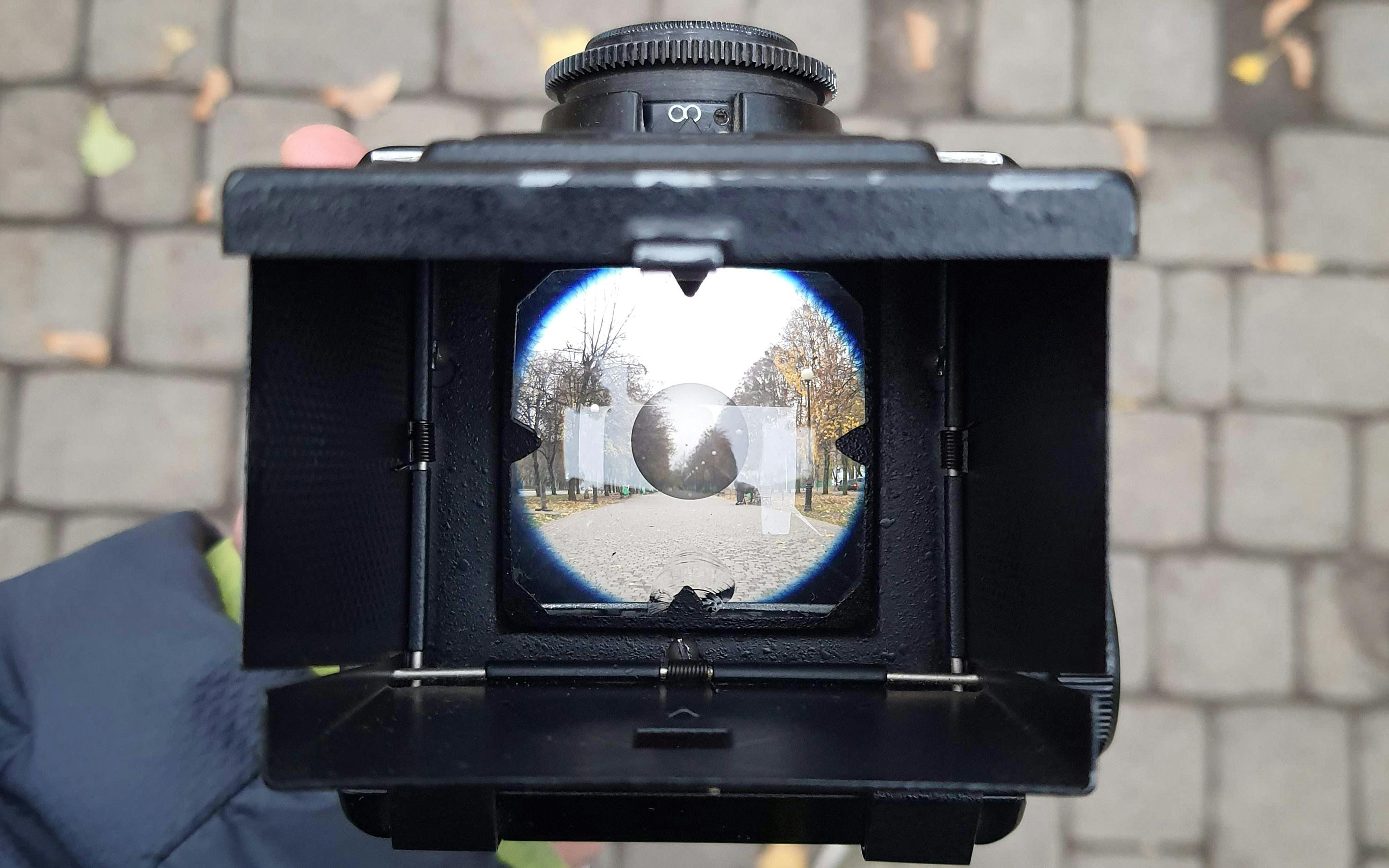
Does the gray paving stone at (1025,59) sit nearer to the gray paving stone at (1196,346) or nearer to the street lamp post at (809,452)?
the gray paving stone at (1196,346)

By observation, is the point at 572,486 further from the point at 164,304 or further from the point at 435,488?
the point at 164,304

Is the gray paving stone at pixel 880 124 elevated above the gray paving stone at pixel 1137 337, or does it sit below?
above

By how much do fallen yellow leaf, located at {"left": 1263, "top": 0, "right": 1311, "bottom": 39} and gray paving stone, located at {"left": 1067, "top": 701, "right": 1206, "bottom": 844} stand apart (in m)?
0.71

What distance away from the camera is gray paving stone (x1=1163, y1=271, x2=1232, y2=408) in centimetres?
99

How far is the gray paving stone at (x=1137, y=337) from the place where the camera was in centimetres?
99

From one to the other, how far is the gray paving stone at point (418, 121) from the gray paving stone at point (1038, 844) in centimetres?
89

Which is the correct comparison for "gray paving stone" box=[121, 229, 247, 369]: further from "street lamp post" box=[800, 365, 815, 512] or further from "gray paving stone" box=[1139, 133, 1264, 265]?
"gray paving stone" box=[1139, 133, 1264, 265]

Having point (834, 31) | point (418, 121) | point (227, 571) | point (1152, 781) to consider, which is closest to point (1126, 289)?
point (834, 31)

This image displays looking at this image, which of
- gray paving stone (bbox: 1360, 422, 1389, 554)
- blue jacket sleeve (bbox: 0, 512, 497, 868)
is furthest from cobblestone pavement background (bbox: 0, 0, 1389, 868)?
blue jacket sleeve (bbox: 0, 512, 497, 868)

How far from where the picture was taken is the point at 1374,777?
3.31ft

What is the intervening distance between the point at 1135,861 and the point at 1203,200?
2.27 feet

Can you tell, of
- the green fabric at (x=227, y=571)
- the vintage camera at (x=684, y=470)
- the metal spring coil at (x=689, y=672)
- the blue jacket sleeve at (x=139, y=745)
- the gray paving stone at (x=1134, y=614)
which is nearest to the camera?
the vintage camera at (x=684, y=470)

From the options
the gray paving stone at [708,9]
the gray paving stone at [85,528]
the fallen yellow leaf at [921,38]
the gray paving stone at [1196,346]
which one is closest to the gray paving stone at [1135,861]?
the gray paving stone at [1196,346]

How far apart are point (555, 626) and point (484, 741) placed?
0.10 m
